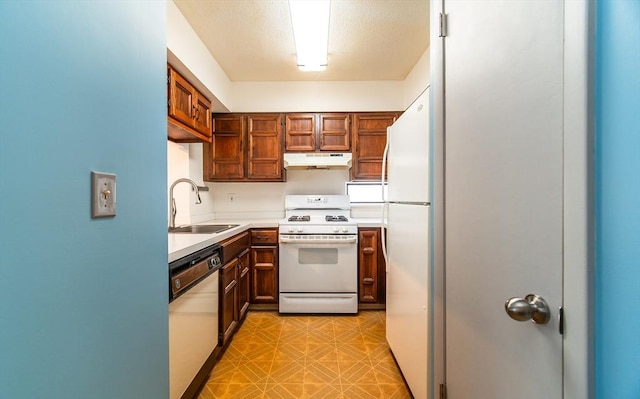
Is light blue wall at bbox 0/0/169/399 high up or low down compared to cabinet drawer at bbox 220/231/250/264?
up

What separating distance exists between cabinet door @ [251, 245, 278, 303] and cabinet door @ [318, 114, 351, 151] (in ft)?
4.36

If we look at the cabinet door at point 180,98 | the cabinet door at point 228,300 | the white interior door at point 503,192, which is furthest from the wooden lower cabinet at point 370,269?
the cabinet door at point 180,98

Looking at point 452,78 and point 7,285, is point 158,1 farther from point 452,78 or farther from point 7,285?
point 452,78

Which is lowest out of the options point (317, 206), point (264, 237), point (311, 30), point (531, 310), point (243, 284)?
point (243, 284)

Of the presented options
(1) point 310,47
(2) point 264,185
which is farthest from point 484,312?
(2) point 264,185

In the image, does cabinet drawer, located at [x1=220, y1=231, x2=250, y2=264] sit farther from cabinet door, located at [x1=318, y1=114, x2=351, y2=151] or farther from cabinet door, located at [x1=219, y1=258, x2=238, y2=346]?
cabinet door, located at [x1=318, y1=114, x2=351, y2=151]

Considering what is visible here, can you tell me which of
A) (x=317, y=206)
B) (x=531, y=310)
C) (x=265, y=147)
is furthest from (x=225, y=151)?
(x=531, y=310)

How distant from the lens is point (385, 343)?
2205 mm

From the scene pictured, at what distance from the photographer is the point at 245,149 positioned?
312 cm

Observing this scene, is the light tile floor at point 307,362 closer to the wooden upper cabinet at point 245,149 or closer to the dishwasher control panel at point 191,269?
the dishwasher control panel at point 191,269

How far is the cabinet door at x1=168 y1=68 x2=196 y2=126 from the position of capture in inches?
75.5

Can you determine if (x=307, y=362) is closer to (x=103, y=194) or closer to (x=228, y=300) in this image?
(x=228, y=300)

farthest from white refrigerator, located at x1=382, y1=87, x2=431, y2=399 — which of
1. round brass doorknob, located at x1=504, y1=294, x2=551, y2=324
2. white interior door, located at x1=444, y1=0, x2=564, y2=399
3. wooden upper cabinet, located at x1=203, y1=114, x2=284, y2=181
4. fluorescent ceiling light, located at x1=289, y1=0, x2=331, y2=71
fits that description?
wooden upper cabinet, located at x1=203, y1=114, x2=284, y2=181

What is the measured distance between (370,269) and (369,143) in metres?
1.45
